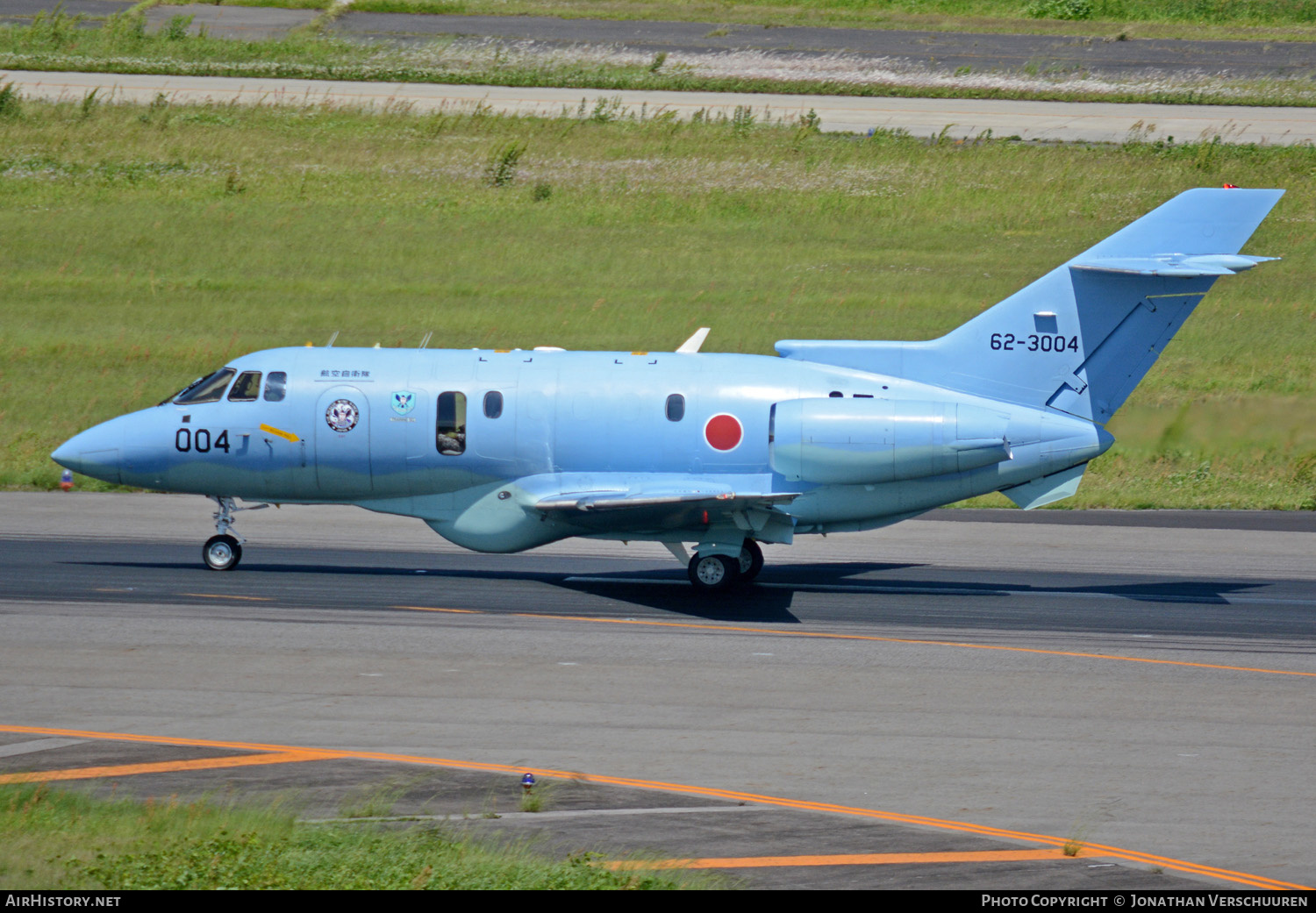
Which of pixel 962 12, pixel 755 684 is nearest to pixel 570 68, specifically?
pixel 962 12

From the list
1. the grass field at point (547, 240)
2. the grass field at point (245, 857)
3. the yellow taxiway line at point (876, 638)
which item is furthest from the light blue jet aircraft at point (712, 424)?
the grass field at point (547, 240)

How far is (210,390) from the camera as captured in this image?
21594mm

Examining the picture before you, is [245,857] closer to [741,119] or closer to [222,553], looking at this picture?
[222,553]

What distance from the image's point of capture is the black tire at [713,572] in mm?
20953

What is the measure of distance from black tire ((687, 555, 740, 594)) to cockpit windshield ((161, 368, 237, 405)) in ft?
24.3

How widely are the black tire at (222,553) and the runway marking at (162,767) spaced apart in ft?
29.8

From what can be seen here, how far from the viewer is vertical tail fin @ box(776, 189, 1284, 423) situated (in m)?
20.5

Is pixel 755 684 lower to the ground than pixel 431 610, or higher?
lower

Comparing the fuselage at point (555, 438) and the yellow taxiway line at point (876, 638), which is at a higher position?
the fuselage at point (555, 438)

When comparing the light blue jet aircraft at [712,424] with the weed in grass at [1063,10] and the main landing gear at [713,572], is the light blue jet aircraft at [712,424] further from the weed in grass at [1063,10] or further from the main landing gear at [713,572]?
the weed in grass at [1063,10]

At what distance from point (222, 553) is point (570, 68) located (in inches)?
1602

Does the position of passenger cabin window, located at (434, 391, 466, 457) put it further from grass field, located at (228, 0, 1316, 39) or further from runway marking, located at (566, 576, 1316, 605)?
grass field, located at (228, 0, 1316, 39)

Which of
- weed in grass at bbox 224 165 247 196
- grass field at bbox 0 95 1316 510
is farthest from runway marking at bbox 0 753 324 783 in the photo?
weed in grass at bbox 224 165 247 196
